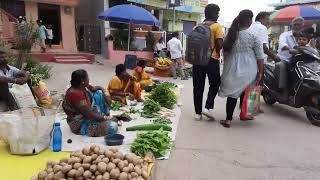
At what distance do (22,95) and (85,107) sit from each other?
68.5 inches

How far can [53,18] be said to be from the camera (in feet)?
61.5

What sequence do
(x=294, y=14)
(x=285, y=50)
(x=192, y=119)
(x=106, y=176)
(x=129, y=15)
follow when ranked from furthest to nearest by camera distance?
(x=129, y=15), (x=294, y=14), (x=285, y=50), (x=192, y=119), (x=106, y=176)

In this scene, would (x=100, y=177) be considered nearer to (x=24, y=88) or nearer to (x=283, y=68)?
(x=24, y=88)

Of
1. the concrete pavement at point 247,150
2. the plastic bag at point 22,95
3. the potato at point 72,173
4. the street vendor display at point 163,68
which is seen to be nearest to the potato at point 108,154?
the potato at point 72,173

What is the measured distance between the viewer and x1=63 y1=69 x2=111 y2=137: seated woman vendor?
4.71 m

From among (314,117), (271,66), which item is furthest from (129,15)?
(314,117)

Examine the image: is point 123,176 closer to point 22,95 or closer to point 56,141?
point 56,141

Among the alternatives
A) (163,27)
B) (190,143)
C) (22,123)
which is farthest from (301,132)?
(163,27)

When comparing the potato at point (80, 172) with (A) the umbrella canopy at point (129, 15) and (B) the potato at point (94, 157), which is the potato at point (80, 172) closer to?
(B) the potato at point (94, 157)

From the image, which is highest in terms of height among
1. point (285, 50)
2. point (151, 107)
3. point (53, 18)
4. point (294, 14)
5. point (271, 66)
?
point (53, 18)

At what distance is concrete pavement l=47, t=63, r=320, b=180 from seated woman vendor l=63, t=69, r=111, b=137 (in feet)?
3.78

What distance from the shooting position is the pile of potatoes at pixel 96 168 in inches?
124

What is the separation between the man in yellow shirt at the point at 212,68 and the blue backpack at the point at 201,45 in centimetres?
10

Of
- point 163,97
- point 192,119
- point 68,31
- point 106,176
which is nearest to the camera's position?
point 106,176
